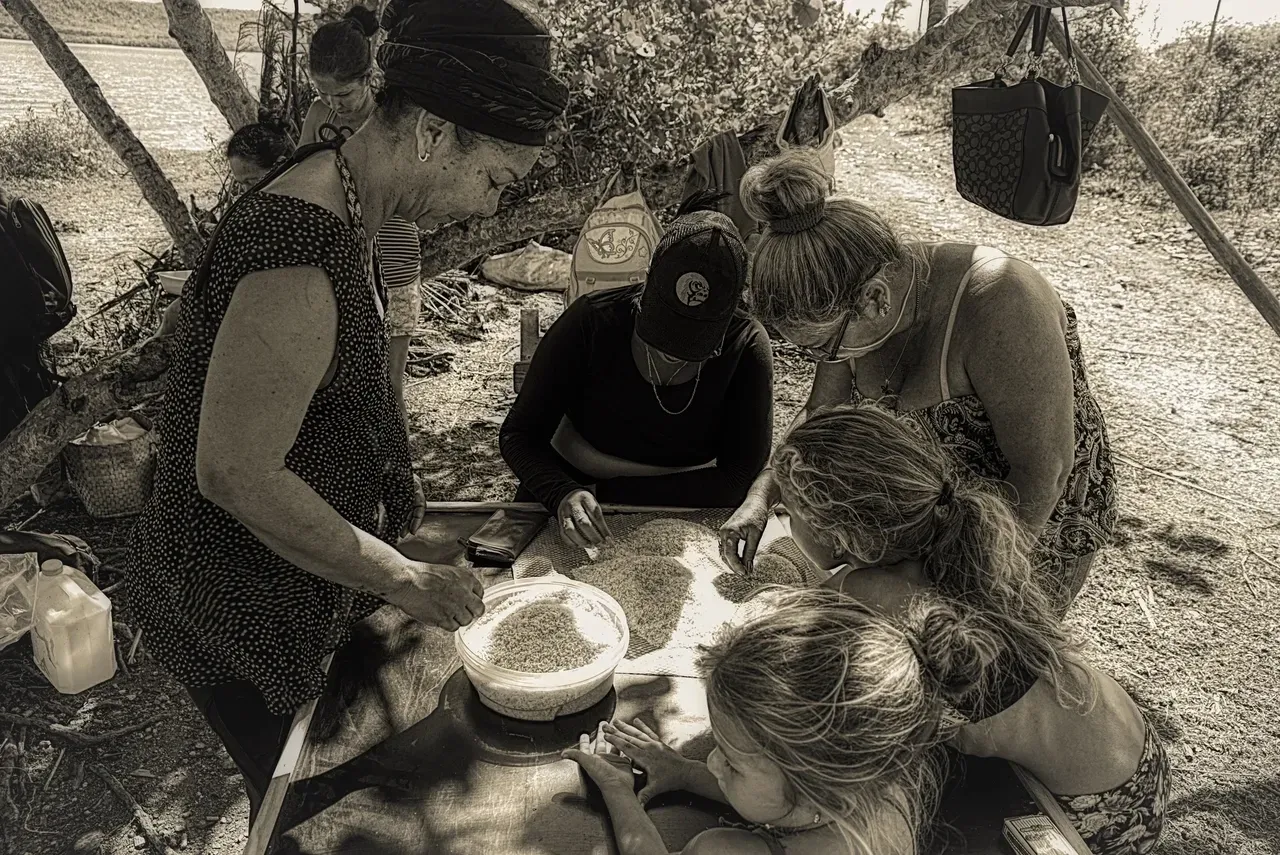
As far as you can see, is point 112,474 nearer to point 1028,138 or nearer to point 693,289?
point 693,289

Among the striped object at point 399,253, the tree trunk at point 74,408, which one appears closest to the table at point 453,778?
the tree trunk at point 74,408

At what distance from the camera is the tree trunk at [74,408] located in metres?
3.38

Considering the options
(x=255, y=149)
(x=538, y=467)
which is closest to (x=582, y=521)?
(x=538, y=467)

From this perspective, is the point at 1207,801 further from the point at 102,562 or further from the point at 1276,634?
the point at 102,562

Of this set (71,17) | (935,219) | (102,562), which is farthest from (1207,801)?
(71,17)

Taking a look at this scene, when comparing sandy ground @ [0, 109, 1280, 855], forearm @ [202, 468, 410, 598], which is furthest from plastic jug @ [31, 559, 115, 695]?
forearm @ [202, 468, 410, 598]

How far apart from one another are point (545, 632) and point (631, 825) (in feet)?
1.50

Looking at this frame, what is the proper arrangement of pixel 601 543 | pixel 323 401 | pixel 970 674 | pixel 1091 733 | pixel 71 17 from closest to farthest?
pixel 970 674 < pixel 323 401 < pixel 1091 733 < pixel 601 543 < pixel 71 17

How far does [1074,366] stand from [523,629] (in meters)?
1.30

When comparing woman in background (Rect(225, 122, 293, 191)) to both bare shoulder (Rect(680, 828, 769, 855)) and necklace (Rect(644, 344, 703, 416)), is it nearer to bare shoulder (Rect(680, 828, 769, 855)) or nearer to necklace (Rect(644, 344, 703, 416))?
necklace (Rect(644, 344, 703, 416))

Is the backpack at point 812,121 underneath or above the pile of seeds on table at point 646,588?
above

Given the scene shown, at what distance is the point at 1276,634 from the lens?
3.69 m

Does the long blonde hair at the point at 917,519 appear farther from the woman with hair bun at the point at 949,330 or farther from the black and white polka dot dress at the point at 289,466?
the black and white polka dot dress at the point at 289,466

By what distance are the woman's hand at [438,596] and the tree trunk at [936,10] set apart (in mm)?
3590
